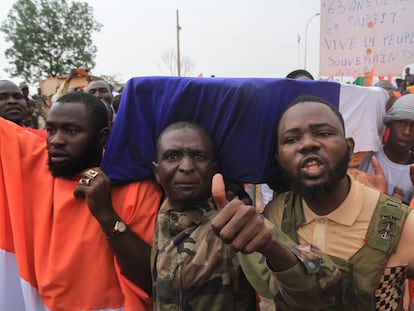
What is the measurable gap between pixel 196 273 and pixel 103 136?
2.55 feet

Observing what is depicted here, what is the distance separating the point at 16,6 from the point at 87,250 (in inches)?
1212

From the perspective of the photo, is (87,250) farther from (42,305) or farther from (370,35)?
(370,35)

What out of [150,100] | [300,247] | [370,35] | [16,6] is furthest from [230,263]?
[16,6]

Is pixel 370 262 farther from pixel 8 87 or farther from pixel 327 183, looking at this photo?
pixel 8 87

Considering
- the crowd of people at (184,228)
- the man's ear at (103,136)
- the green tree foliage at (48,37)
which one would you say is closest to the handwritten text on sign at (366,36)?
the crowd of people at (184,228)

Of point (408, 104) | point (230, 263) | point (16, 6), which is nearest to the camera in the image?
point (230, 263)

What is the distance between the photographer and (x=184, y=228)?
1467 mm

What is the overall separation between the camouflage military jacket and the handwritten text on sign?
312cm

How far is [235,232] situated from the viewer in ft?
3.13

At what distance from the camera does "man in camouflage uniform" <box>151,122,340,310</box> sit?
137cm

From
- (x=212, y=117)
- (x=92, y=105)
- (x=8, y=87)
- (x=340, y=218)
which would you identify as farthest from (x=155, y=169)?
(x=8, y=87)

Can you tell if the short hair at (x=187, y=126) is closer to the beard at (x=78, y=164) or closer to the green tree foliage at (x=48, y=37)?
the beard at (x=78, y=164)

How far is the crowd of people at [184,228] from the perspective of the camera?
1.27 metres

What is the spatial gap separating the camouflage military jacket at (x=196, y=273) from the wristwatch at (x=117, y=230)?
158 millimetres
